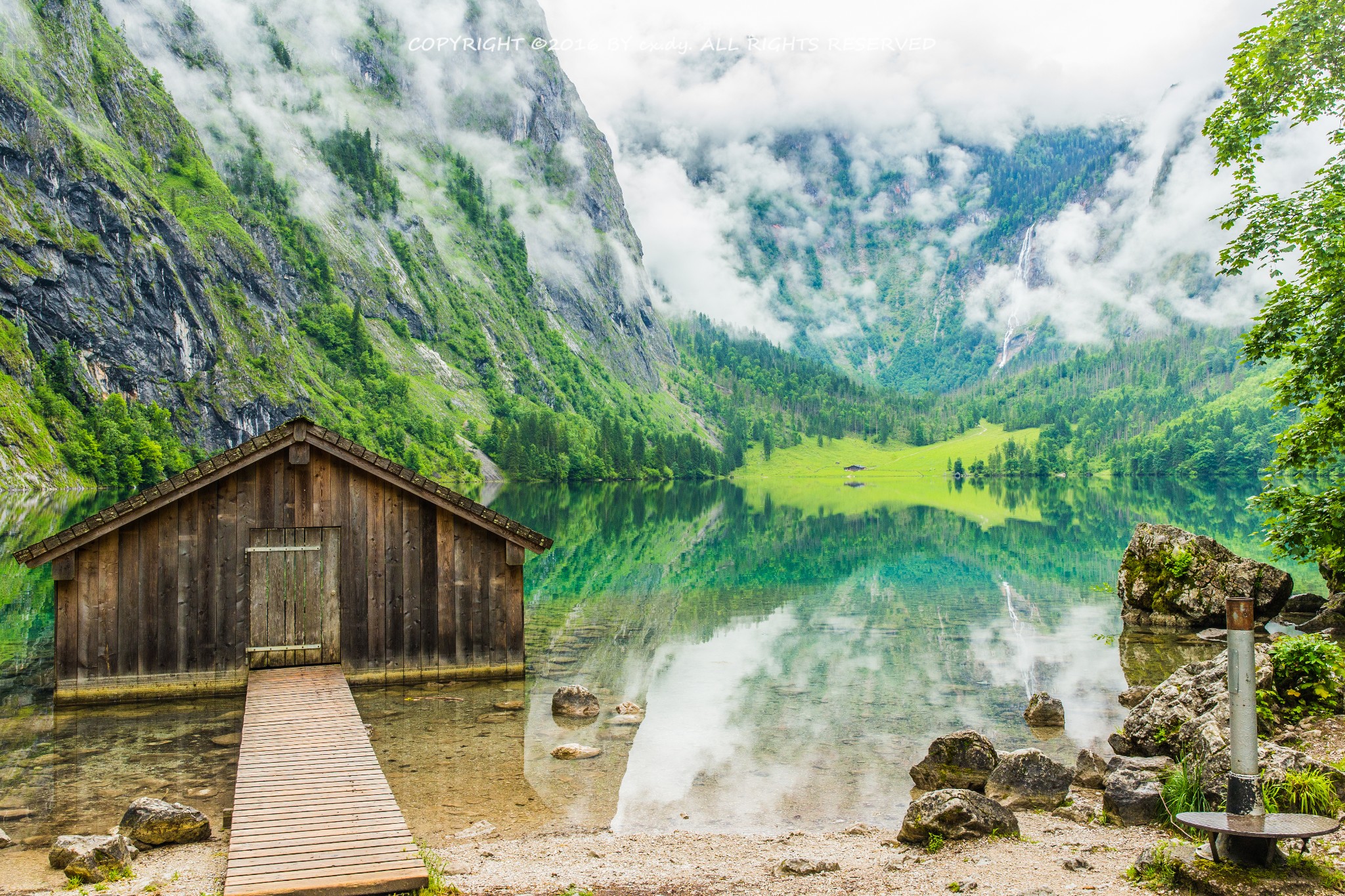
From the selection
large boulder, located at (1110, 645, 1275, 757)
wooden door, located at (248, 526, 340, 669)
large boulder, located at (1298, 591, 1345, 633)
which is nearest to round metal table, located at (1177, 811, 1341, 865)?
large boulder, located at (1110, 645, 1275, 757)

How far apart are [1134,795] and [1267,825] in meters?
4.07

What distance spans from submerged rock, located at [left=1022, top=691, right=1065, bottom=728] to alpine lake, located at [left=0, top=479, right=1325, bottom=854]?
0.37 m

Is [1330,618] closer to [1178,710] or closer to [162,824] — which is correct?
[1178,710]

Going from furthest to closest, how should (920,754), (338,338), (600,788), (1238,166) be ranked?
(338,338), (1238,166), (920,754), (600,788)

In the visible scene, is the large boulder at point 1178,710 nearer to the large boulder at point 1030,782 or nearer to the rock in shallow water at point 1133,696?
the large boulder at point 1030,782

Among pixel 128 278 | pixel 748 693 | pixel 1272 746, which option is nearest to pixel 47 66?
pixel 128 278

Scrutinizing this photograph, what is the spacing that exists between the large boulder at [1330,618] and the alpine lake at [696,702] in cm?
280

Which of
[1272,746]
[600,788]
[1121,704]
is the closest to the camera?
[1272,746]

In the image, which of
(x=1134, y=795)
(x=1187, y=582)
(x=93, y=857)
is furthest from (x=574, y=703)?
(x=1187, y=582)

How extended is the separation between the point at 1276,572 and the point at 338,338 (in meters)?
187

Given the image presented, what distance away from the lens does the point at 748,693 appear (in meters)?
24.0

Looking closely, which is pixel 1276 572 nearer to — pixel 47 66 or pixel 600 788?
pixel 600 788

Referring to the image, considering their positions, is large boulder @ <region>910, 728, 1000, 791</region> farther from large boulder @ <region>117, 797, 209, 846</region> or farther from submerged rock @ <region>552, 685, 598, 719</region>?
large boulder @ <region>117, 797, 209, 846</region>

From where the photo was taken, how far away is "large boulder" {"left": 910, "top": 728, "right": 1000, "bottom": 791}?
16.0m
